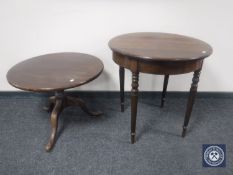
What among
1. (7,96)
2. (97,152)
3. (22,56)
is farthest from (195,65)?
(7,96)

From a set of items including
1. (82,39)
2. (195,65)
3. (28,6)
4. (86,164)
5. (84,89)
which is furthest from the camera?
(84,89)

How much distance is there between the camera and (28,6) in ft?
6.25

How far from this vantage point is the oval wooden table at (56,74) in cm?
145

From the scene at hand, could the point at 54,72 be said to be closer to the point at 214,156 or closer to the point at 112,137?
the point at 112,137

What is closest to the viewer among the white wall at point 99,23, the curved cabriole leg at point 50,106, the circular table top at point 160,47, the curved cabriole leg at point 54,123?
the circular table top at point 160,47

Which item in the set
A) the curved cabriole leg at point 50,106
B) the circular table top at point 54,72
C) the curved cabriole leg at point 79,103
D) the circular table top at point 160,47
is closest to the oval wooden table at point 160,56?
the circular table top at point 160,47

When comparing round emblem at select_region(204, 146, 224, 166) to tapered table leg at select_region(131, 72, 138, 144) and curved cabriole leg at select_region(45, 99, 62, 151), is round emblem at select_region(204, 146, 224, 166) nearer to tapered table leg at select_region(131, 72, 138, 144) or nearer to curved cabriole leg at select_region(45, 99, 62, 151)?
tapered table leg at select_region(131, 72, 138, 144)

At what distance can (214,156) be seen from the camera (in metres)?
1.49

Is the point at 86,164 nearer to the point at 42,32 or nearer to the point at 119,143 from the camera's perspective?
the point at 119,143

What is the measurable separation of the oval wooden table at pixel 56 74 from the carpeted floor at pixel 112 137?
160mm

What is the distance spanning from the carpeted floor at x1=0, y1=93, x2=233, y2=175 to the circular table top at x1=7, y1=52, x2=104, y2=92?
0.52 metres

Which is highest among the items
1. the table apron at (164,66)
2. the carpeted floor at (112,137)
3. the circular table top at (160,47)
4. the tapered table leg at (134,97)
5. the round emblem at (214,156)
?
the circular table top at (160,47)

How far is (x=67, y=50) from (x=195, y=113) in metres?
1.31

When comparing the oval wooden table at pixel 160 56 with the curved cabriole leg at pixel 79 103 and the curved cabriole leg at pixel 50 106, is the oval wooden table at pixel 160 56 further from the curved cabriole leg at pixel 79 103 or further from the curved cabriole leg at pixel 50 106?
the curved cabriole leg at pixel 50 106
